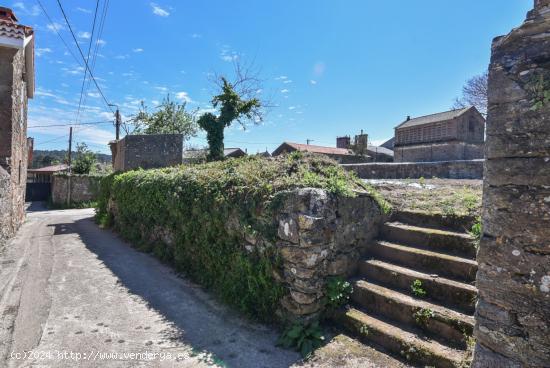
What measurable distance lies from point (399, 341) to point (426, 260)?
45.9 inches

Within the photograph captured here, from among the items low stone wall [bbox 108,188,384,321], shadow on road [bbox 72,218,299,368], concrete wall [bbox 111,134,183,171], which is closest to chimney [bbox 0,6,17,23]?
concrete wall [bbox 111,134,183,171]

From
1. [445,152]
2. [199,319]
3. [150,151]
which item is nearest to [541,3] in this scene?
[199,319]

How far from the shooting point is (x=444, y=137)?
21359 millimetres

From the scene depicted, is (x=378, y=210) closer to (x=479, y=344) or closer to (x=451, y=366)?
(x=451, y=366)

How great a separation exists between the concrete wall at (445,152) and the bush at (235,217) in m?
15.5

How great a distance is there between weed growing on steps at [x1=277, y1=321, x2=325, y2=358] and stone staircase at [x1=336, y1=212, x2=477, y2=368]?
1.18 feet

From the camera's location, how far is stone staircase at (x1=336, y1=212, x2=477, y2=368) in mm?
3062

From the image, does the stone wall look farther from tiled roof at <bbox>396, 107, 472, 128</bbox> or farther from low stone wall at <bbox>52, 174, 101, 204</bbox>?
low stone wall at <bbox>52, 174, 101, 204</bbox>

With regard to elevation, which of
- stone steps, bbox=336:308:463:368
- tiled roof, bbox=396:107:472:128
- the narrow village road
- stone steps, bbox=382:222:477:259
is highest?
tiled roof, bbox=396:107:472:128

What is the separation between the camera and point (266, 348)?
3631 mm

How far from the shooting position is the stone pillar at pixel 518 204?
5.95 feet

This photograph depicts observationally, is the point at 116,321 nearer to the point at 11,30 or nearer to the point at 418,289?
the point at 418,289

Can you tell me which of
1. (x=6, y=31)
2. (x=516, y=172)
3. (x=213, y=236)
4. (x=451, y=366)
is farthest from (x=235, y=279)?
(x=6, y=31)

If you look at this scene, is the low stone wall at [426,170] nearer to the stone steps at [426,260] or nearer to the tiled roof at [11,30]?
the stone steps at [426,260]
